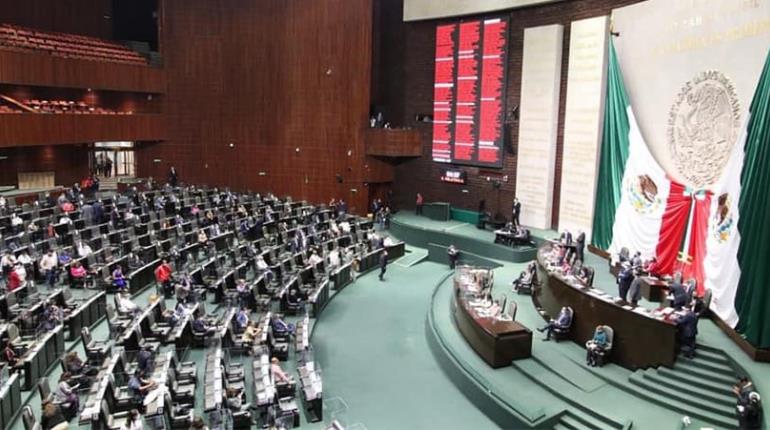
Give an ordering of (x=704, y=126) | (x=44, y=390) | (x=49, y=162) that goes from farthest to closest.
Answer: (x=49, y=162) < (x=704, y=126) < (x=44, y=390)

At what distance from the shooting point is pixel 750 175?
12.3 meters

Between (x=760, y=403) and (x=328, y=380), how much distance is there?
23.9ft

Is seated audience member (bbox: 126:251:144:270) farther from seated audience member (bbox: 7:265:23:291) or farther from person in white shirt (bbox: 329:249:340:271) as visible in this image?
person in white shirt (bbox: 329:249:340:271)

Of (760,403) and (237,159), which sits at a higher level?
(237,159)

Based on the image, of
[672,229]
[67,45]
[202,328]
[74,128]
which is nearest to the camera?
[202,328]

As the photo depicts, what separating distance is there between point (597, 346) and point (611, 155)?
866 cm

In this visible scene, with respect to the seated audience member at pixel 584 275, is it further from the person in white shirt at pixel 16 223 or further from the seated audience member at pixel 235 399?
the person in white shirt at pixel 16 223

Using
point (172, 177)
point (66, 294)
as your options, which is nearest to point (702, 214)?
point (66, 294)

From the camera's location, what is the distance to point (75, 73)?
1006 inches

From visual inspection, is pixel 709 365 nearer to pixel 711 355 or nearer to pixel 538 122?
pixel 711 355

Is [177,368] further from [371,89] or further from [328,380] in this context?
[371,89]

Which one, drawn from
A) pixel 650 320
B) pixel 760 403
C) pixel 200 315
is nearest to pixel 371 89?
pixel 200 315

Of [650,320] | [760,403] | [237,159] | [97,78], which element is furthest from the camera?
[237,159]

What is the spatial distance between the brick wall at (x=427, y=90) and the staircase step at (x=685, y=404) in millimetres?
12523
